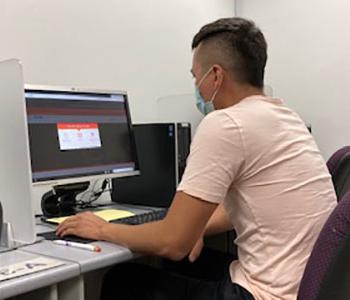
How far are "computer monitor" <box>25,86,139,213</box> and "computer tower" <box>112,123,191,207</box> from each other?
0.05 metres

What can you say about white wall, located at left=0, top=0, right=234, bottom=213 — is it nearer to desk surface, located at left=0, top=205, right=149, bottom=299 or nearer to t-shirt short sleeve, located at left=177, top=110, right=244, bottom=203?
desk surface, located at left=0, top=205, right=149, bottom=299

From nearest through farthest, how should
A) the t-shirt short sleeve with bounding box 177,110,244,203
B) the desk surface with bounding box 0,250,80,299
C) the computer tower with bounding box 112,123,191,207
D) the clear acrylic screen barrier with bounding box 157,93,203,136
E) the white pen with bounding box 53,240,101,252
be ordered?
the desk surface with bounding box 0,250,80,299 < the t-shirt short sleeve with bounding box 177,110,244,203 < the white pen with bounding box 53,240,101,252 < the computer tower with bounding box 112,123,191,207 < the clear acrylic screen barrier with bounding box 157,93,203,136

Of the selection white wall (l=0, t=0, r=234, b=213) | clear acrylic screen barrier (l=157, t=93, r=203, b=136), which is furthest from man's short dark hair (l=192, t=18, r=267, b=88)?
clear acrylic screen barrier (l=157, t=93, r=203, b=136)

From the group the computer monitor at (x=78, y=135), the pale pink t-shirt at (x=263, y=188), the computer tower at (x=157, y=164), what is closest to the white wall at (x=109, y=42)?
the computer monitor at (x=78, y=135)

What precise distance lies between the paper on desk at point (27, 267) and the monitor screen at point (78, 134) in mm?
511

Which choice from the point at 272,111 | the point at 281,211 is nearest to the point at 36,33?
the point at 272,111

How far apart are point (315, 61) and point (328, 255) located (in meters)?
2.07

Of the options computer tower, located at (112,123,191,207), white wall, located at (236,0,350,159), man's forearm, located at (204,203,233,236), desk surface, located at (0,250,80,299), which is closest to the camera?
desk surface, located at (0,250,80,299)

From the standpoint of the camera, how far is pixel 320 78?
2998mm

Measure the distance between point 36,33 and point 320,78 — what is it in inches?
66.7

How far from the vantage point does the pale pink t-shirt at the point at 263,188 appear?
1.29 meters

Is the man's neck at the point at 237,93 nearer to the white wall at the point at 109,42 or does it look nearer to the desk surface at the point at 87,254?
the desk surface at the point at 87,254

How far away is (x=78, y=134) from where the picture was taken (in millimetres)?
1946

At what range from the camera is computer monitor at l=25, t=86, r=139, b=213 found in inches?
70.4
